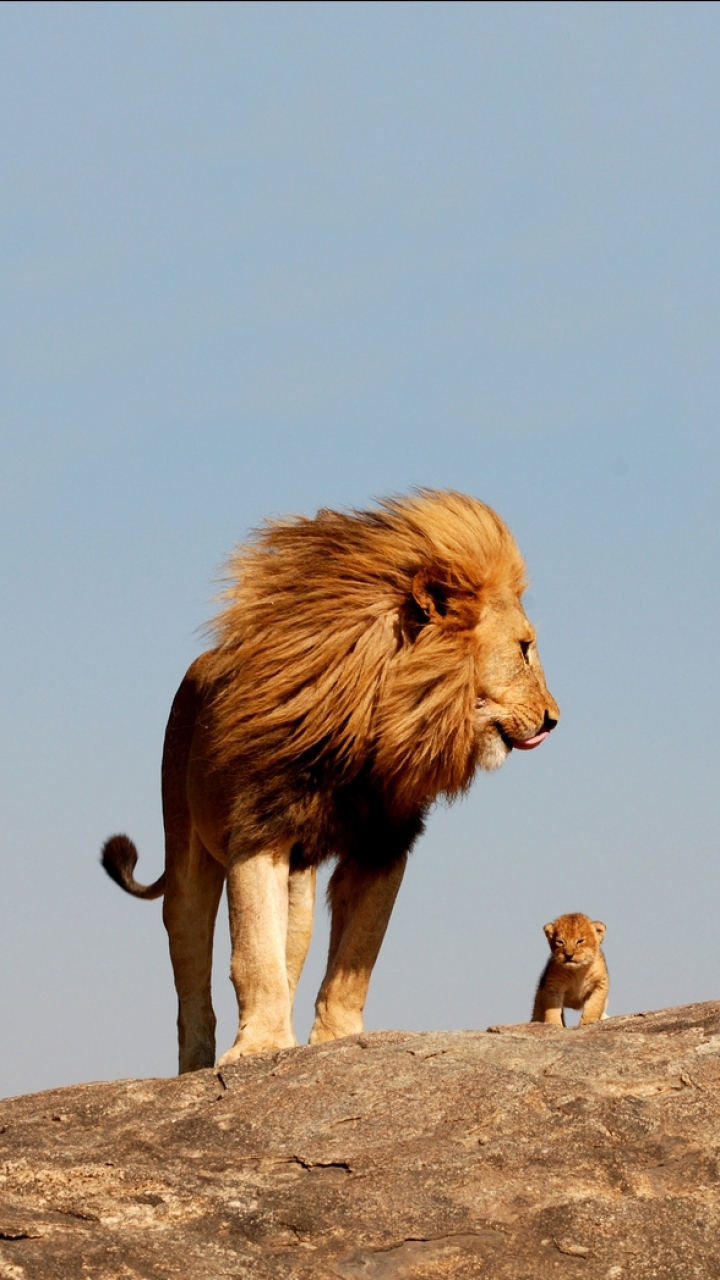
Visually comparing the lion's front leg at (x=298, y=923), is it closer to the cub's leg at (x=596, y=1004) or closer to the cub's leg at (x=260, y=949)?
the cub's leg at (x=260, y=949)

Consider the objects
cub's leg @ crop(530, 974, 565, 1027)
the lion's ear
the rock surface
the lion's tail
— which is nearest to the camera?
the rock surface

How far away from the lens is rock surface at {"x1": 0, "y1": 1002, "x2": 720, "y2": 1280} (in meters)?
4.51

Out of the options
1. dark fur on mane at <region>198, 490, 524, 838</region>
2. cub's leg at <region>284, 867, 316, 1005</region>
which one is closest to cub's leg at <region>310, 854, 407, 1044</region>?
dark fur on mane at <region>198, 490, 524, 838</region>

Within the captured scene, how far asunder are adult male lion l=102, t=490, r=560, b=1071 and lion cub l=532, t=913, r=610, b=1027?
330 centimetres

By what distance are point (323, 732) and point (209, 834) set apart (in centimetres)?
87

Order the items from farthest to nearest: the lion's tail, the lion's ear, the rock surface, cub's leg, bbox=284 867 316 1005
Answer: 1. the lion's tail
2. cub's leg, bbox=284 867 316 1005
3. the lion's ear
4. the rock surface

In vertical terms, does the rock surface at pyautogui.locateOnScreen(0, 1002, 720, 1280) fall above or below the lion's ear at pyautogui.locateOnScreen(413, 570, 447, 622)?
below

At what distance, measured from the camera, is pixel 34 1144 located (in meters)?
5.06

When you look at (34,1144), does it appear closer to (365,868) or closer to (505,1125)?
(505,1125)

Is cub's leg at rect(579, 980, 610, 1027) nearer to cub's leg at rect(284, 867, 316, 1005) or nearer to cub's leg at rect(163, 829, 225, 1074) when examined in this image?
cub's leg at rect(163, 829, 225, 1074)

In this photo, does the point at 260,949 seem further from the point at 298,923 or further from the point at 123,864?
the point at 123,864

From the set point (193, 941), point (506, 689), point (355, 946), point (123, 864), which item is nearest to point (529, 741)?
point (506, 689)

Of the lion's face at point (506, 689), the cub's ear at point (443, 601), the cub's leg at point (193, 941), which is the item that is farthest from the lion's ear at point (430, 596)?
the cub's leg at point (193, 941)

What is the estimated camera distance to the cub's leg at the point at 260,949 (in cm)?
633
